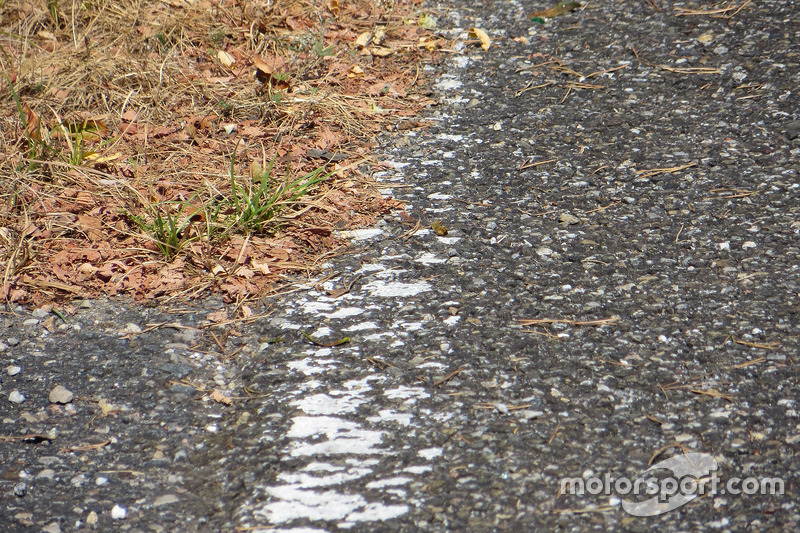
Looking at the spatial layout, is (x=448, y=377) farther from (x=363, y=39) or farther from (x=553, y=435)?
(x=363, y=39)

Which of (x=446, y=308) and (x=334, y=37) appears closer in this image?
(x=446, y=308)

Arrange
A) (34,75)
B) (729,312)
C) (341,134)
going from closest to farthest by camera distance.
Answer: (729,312) < (341,134) < (34,75)

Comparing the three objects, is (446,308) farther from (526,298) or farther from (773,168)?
(773,168)

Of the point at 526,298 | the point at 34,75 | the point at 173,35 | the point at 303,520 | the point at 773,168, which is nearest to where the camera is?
the point at 303,520

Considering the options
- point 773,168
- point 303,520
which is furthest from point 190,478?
point 773,168

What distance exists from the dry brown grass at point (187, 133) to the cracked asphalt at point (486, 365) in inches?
7.3

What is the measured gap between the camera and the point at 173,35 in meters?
3.64

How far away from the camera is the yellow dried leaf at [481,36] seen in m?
3.80

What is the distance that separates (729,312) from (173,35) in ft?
10.7

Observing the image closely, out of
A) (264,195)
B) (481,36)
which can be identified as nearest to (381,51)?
(481,36)

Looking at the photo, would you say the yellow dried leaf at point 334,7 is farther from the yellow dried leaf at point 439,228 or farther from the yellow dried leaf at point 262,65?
the yellow dried leaf at point 439,228

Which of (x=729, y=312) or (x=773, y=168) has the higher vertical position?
(x=773, y=168)

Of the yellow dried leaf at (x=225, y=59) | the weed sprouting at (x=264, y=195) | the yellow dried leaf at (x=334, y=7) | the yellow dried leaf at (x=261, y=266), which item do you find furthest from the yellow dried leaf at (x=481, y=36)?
the yellow dried leaf at (x=261, y=266)

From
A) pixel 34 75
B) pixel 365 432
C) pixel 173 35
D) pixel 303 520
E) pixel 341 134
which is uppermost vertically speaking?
pixel 173 35
